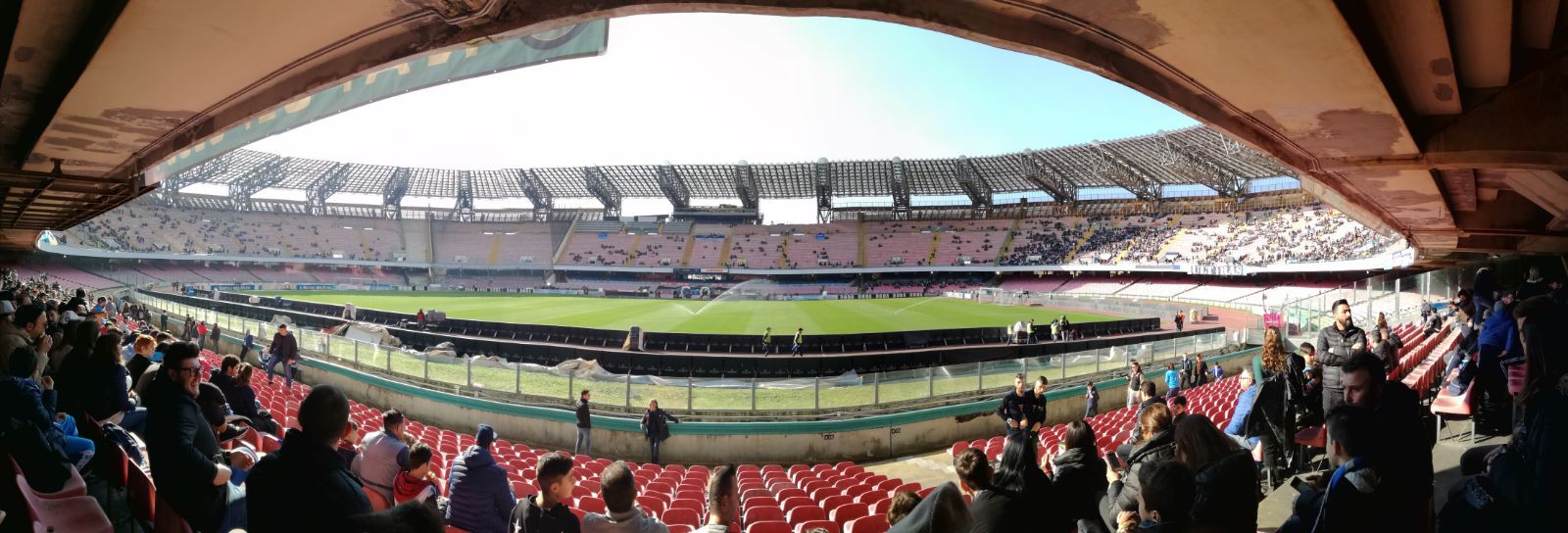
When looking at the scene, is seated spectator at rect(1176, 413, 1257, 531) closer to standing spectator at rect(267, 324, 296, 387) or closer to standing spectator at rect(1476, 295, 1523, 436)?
standing spectator at rect(1476, 295, 1523, 436)

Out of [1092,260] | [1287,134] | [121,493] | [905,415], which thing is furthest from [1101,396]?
[1092,260]

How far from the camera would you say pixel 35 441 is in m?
3.22

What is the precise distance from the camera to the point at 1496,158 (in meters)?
4.65

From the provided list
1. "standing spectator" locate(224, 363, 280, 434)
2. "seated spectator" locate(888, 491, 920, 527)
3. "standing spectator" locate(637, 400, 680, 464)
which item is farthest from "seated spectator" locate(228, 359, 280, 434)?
"seated spectator" locate(888, 491, 920, 527)

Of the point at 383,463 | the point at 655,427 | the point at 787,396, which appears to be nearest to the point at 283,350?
Answer: the point at 655,427

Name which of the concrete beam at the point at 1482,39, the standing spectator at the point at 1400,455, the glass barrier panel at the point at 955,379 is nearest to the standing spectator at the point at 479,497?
the standing spectator at the point at 1400,455

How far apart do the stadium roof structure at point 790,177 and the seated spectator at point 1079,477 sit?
4892 centimetres

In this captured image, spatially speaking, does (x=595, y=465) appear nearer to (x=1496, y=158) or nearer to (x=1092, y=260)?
(x=1496, y=158)

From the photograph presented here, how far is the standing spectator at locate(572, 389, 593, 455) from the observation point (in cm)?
1052

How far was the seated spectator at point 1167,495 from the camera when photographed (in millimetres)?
2322

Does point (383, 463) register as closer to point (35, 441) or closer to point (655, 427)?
point (35, 441)

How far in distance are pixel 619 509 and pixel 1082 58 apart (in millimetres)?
3705

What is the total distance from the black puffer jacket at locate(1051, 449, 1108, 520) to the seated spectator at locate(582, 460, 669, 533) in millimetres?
2072

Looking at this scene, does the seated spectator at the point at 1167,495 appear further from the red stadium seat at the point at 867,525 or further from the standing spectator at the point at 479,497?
the standing spectator at the point at 479,497
